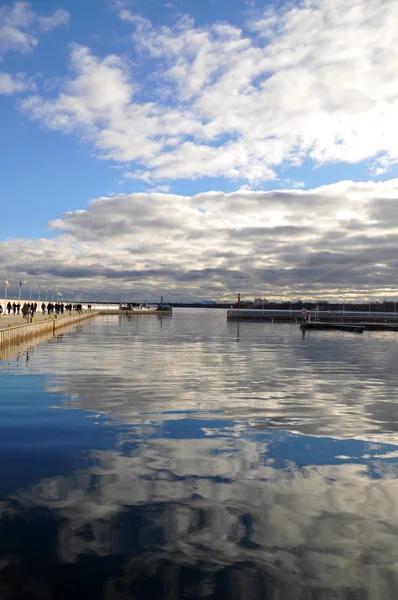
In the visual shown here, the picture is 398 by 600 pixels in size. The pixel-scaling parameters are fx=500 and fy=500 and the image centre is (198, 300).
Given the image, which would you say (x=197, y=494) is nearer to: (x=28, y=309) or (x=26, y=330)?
(x=26, y=330)

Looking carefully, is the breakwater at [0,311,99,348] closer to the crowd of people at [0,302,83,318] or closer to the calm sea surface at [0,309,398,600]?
the crowd of people at [0,302,83,318]

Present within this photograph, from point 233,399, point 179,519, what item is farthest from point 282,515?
point 233,399

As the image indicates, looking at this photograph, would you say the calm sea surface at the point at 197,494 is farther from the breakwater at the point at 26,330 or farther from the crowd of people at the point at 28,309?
the crowd of people at the point at 28,309

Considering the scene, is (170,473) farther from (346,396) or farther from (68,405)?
(346,396)


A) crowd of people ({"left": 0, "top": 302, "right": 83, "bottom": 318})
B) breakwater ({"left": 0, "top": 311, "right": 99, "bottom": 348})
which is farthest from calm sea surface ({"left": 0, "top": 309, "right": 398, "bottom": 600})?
crowd of people ({"left": 0, "top": 302, "right": 83, "bottom": 318})

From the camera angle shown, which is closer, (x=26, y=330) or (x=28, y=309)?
(x=26, y=330)

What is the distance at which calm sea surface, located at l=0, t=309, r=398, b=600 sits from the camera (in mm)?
6855

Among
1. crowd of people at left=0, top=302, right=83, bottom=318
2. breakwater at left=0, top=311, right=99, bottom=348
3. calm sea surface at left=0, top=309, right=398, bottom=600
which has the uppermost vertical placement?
crowd of people at left=0, top=302, right=83, bottom=318

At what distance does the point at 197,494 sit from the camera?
32.6 ft

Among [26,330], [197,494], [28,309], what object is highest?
[28,309]

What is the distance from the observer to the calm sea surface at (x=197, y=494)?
6.86 meters

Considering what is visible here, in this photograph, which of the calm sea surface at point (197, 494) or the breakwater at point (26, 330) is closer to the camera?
the calm sea surface at point (197, 494)

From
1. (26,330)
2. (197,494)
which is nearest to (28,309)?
(26,330)

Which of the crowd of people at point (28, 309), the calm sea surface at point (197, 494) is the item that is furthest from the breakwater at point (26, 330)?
the calm sea surface at point (197, 494)
